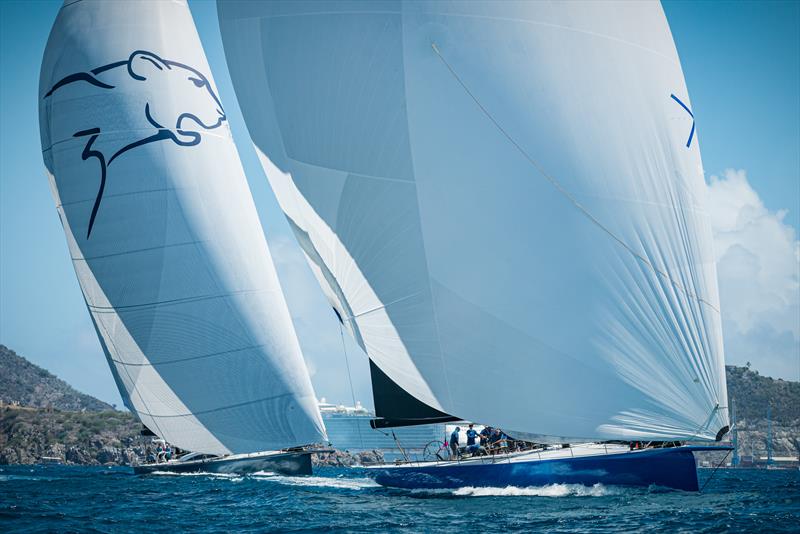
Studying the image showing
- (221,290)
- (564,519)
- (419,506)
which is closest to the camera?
(564,519)

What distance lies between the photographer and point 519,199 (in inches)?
516

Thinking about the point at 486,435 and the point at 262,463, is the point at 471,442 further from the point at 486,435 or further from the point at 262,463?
the point at 262,463

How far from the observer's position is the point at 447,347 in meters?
13.7

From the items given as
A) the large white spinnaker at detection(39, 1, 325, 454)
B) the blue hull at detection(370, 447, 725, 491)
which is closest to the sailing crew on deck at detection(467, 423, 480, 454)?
the blue hull at detection(370, 447, 725, 491)

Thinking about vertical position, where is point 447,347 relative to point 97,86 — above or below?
below

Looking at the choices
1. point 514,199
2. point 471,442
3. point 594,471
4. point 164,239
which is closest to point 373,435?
point 164,239

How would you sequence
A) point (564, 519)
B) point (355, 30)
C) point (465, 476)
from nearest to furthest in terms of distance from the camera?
point (564, 519), point (355, 30), point (465, 476)

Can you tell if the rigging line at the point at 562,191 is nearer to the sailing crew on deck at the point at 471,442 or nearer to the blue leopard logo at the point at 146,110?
the sailing crew on deck at the point at 471,442

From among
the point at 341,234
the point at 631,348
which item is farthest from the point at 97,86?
the point at 631,348

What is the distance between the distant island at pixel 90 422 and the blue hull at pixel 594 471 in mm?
36291

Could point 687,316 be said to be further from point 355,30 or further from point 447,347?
point 355,30

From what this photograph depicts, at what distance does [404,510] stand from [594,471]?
11.9 ft

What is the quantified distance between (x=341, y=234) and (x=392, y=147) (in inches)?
71.2

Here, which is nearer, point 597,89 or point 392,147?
point 597,89
